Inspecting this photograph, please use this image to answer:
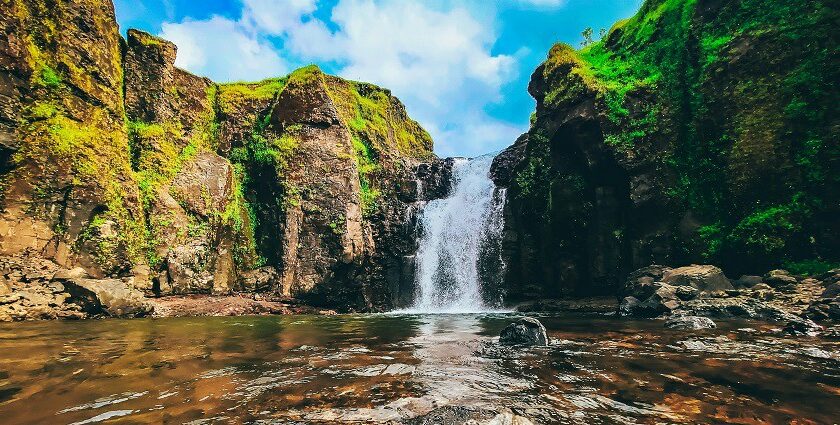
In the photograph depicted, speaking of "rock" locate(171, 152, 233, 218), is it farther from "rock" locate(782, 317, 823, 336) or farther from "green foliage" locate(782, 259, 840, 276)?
"green foliage" locate(782, 259, 840, 276)

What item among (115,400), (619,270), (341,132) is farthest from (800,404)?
(341,132)

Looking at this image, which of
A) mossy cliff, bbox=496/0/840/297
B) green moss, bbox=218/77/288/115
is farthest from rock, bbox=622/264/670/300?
green moss, bbox=218/77/288/115

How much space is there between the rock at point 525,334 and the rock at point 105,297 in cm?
1635

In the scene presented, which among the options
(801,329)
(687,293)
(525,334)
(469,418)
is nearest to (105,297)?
(525,334)

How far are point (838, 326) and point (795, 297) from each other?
4.25 metres

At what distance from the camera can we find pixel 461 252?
27.3 meters

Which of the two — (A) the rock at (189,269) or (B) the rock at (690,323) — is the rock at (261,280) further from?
(B) the rock at (690,323)

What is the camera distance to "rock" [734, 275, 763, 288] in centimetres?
1514

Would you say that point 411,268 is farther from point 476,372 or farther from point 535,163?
point 476,372

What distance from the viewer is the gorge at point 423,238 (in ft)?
16.3

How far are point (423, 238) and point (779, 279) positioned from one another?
65.8 ft

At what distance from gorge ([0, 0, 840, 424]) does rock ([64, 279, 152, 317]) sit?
0.32ft

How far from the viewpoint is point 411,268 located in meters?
28.5

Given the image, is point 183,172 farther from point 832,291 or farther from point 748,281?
point 832,291
